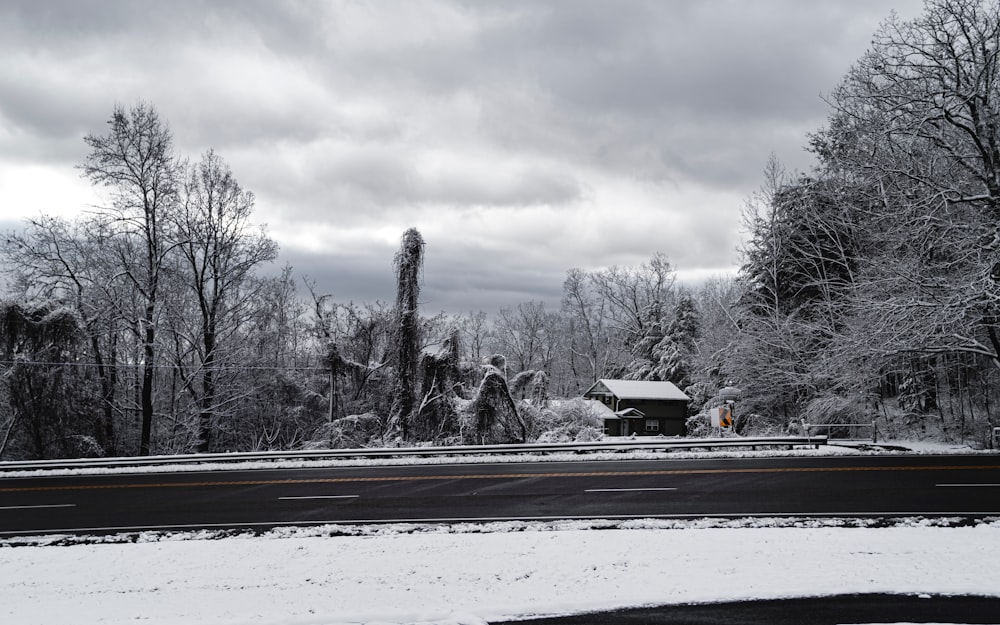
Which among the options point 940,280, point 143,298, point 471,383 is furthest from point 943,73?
point 143,298

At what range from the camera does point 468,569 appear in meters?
9.54

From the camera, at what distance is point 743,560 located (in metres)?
9.56

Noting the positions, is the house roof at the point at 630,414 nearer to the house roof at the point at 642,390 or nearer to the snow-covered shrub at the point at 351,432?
the house roof at the point at 642,390

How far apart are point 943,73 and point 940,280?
7.48 meters

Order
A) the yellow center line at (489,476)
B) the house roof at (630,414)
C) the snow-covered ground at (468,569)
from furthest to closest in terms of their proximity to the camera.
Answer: the house roof at (630,414)
the yellow center line at (489,476)
the snow-covered ground at (468,569)

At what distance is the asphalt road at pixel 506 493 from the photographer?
12.9m

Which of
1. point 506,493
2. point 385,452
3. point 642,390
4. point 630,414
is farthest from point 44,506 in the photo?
point 642,390

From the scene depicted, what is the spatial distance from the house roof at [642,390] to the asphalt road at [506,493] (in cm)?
3108

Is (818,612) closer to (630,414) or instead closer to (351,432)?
(351,432)

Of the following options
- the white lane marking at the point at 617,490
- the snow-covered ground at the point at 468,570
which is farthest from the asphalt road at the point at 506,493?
the snow-covered ground at the point at 468,570

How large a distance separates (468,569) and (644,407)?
44107mm

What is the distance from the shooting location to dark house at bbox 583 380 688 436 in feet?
168

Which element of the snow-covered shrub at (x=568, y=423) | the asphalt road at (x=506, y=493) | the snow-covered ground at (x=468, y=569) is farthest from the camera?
Answer: the snow-covered shrub at (x=568, y=423)

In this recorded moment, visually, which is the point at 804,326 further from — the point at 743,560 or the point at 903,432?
the point at 743,560
